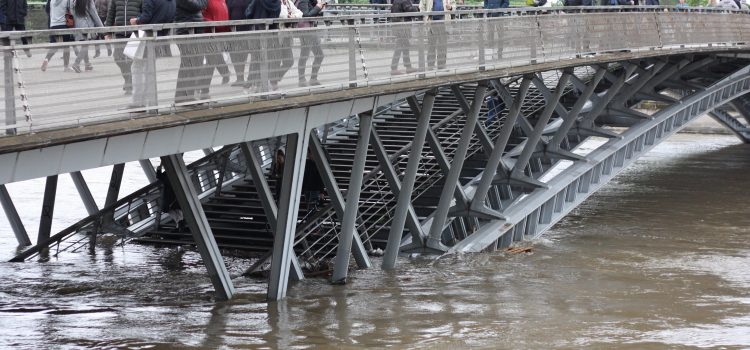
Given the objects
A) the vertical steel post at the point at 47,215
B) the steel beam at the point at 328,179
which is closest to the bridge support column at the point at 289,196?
the steel beam at the point at 328,179

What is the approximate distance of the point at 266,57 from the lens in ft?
51.0

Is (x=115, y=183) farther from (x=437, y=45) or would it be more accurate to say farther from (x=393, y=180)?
(x=437, y=45)

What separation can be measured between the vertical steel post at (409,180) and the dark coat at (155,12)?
4.70 m

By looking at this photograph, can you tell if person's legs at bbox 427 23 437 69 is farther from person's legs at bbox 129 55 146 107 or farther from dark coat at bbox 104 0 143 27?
person's legs at bbox 129 55 146 107

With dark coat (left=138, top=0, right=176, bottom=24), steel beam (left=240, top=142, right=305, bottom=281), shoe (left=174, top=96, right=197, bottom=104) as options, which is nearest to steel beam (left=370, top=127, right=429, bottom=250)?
steel beam (left=240, top=142, right=305, bottom=281)

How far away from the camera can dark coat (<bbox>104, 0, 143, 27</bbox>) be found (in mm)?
17219

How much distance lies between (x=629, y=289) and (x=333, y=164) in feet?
21.9

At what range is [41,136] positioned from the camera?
11.8 meters

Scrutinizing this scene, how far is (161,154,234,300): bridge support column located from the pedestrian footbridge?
0.08ft

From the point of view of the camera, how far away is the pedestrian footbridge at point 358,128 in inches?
506

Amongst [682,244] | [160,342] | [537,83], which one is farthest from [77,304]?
[682,244]

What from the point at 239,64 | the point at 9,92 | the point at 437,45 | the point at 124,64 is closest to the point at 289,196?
the point at 239,64

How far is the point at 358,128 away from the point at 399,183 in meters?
3.82

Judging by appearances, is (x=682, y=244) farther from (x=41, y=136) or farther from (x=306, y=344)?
(x=41, y=136)
